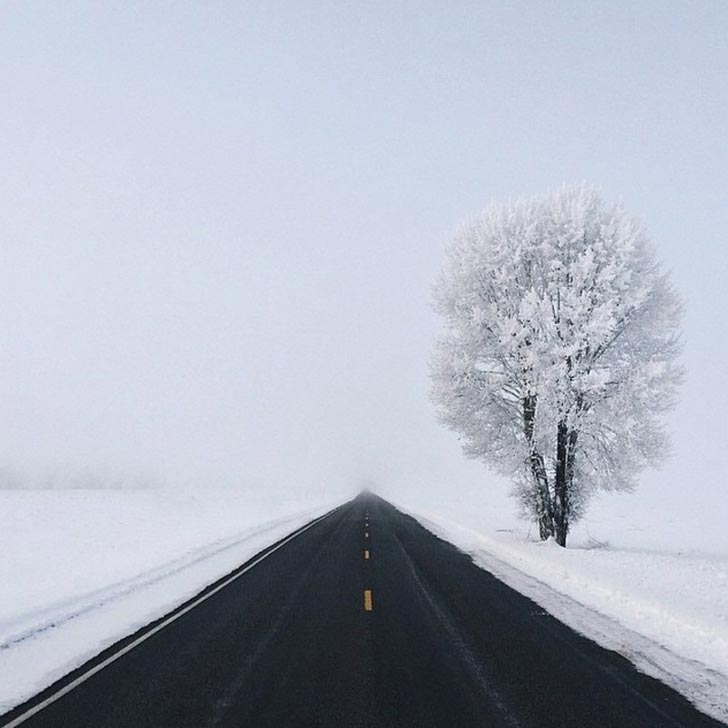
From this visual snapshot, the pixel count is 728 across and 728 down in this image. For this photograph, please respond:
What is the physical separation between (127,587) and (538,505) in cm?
1365

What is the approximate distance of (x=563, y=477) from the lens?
18234 mm

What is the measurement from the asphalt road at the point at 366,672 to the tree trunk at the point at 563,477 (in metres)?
8.46

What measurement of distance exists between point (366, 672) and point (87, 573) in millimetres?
10069

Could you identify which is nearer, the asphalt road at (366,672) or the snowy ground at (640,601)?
the asphalt road at (366,672)

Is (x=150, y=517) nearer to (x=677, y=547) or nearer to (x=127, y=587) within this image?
(x=127, y=587)

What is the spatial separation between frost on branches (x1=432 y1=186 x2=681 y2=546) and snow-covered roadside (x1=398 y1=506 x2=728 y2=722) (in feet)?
10.7

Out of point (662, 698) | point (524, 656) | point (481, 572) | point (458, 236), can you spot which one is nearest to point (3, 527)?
point (481, 572)

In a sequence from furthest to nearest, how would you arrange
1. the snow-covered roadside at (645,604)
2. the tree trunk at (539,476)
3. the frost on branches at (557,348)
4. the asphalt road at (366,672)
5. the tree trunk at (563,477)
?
the tree trunk at (539,476) → the tree trunk at (563,477) → the frost on branches at (557,348) → the snow-covered roadside at (645,604) → the asphalt road at (366,672)

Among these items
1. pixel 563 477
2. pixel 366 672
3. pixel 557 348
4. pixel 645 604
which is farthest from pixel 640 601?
pixel 563 477

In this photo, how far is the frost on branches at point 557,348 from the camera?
16750mm

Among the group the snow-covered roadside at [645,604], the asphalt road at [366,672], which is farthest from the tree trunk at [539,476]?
the asphalt road at [366,672]

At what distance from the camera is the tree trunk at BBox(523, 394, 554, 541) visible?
18828mm

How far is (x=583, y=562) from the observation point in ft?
44.8

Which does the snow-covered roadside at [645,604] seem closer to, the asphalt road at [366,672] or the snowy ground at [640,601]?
the snowy ground at [640,601]
